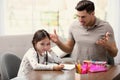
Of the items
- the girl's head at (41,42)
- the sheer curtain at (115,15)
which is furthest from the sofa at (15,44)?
the girl's head at (41,42)

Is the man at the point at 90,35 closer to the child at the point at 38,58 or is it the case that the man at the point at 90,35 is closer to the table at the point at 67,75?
the child at the point at 38,58

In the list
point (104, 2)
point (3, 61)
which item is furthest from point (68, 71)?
point (104, 2)

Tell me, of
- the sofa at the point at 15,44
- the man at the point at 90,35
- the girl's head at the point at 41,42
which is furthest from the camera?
the sofa at the point at 15,44

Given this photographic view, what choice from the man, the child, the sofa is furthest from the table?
the sofa

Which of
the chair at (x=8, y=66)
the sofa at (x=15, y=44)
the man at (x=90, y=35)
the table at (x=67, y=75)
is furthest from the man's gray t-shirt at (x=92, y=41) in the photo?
the sofa at (x=15, y=44)

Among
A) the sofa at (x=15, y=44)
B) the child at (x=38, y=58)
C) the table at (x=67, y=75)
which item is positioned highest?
the child at (x=38, y=58)

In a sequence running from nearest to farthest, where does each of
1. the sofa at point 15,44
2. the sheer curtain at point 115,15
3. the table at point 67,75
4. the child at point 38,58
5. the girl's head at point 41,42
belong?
the table at point 67,75, the child at point 38,58, the girl's head at point 41,42, the sofa at point 15,44, the sheer curtain at point 115,15

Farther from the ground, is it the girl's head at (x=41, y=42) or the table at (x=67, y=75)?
the girl's head at (x=41, y=42)

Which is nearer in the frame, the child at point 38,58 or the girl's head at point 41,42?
the child at point 38,58

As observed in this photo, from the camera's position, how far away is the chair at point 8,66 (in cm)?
250

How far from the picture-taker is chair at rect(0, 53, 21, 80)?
250 cm

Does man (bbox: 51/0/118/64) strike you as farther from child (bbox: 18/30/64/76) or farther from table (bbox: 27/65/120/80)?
table (bbox: 27/65/120/80)

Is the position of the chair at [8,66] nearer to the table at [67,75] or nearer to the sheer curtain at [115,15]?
the table at [67,75]

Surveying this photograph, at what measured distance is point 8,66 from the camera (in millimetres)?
2619
